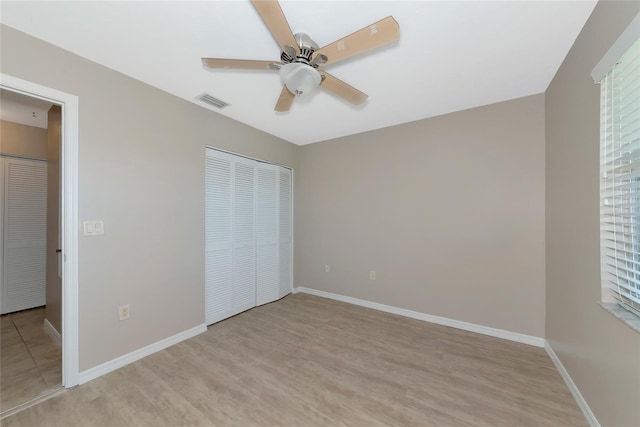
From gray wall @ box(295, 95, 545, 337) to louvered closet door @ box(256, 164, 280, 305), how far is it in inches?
24.7

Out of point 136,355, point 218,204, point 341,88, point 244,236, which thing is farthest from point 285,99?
point 136,355

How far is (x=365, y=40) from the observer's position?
131cm

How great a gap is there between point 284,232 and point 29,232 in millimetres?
3377

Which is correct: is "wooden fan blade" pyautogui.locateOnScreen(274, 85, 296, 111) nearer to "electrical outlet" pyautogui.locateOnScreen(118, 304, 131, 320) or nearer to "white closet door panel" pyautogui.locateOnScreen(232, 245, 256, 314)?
"white closet door panel" pyautogui.locateOnScreen(232, 245, 256, 314)

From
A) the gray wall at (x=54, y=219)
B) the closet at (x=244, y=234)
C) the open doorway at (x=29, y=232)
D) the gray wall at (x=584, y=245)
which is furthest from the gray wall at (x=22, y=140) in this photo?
the gray wall at (x=584, y=245)

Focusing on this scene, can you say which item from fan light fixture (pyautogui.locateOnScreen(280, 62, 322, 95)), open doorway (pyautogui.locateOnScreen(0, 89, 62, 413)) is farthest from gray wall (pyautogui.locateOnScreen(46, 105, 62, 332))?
fan light fixture (pyautogui.locateOnScreen(280, 62, 322, 95))

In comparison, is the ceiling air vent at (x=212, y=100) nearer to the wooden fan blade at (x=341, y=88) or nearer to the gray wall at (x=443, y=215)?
the wooden fan blade at (x=341, y=88)

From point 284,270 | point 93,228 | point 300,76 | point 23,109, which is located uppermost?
point 23,109

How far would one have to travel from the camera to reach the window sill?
1091 mm

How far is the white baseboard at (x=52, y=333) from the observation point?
2.40 metres

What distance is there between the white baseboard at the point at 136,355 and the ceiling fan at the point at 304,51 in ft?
7.93

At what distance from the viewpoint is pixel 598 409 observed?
139 cm

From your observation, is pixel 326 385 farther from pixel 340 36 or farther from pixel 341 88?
pixel 340 36

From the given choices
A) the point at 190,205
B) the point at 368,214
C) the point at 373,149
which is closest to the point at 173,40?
the point at 190,205
